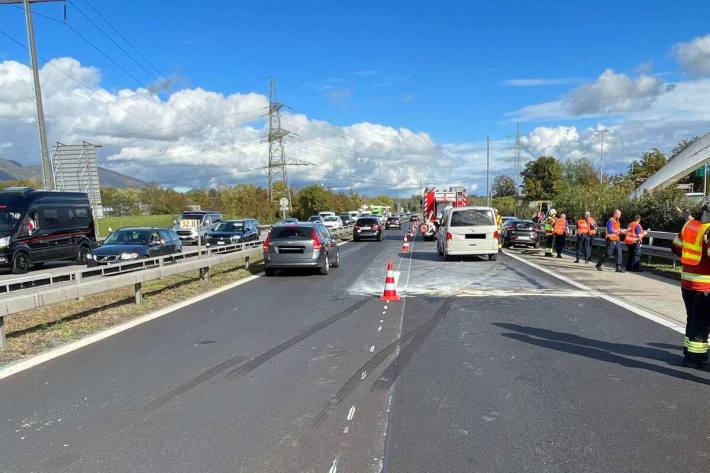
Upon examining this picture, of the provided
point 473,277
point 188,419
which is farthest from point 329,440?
point 473,277

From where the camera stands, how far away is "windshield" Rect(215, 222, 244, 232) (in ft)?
93.0

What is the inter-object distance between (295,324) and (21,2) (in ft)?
70.8

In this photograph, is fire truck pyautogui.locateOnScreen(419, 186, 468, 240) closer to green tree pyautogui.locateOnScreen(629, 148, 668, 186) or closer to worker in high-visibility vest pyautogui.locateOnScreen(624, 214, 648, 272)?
worker in high-visibility vest pyautogui.locateOnScreen(624, 214, 648, 272)

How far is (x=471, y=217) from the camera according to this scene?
19484mm


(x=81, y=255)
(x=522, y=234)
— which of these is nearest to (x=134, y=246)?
(x=81, y=255)

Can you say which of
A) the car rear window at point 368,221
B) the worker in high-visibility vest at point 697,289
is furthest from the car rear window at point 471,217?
the car rear window at point 368,221

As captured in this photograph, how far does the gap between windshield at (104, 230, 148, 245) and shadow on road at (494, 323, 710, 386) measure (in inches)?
472

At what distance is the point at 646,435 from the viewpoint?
4.34m

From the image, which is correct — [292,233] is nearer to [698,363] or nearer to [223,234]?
[698,363]

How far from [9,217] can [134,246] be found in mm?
4900

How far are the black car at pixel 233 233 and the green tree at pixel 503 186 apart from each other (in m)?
97.6

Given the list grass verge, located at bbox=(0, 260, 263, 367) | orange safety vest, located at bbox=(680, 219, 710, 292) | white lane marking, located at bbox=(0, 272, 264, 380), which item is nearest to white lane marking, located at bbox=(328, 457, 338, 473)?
white lane marking, located at bbox=(0, 272, 264, 380)

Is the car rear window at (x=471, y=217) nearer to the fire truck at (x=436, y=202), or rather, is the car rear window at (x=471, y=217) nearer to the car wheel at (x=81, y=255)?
the car wheel at (x=81, y=255)

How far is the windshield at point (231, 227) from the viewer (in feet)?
93.0
